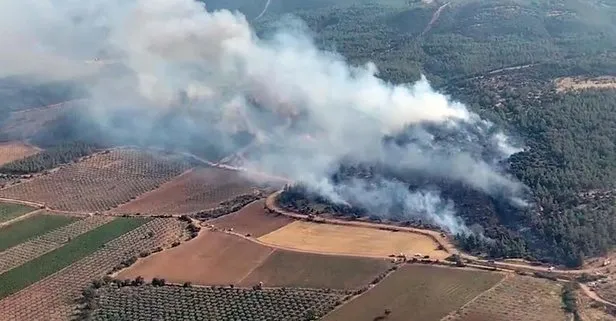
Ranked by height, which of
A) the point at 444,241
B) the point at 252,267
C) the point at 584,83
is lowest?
the point at 252,267

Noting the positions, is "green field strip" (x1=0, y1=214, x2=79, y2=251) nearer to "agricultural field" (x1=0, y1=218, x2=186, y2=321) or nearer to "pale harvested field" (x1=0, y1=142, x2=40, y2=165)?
"agricultural field" (x1=0, y1=218, x2=186, y2=321)

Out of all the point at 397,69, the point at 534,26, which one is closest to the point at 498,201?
the point at 397,69

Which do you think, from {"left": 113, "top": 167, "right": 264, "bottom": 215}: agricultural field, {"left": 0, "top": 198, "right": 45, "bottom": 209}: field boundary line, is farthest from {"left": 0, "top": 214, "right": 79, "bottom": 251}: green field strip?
{"left": 113, "top": 167, "right": 264, "bottom": 215}: agricultural field

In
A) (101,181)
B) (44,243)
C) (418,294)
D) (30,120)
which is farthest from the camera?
(30,120)

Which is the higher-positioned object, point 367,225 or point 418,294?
point 367,225

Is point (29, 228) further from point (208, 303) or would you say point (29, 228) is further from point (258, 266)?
point (208, 303)

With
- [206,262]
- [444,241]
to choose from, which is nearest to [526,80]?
[444,241]

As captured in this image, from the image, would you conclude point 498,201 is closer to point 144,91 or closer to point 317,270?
point 317,270
